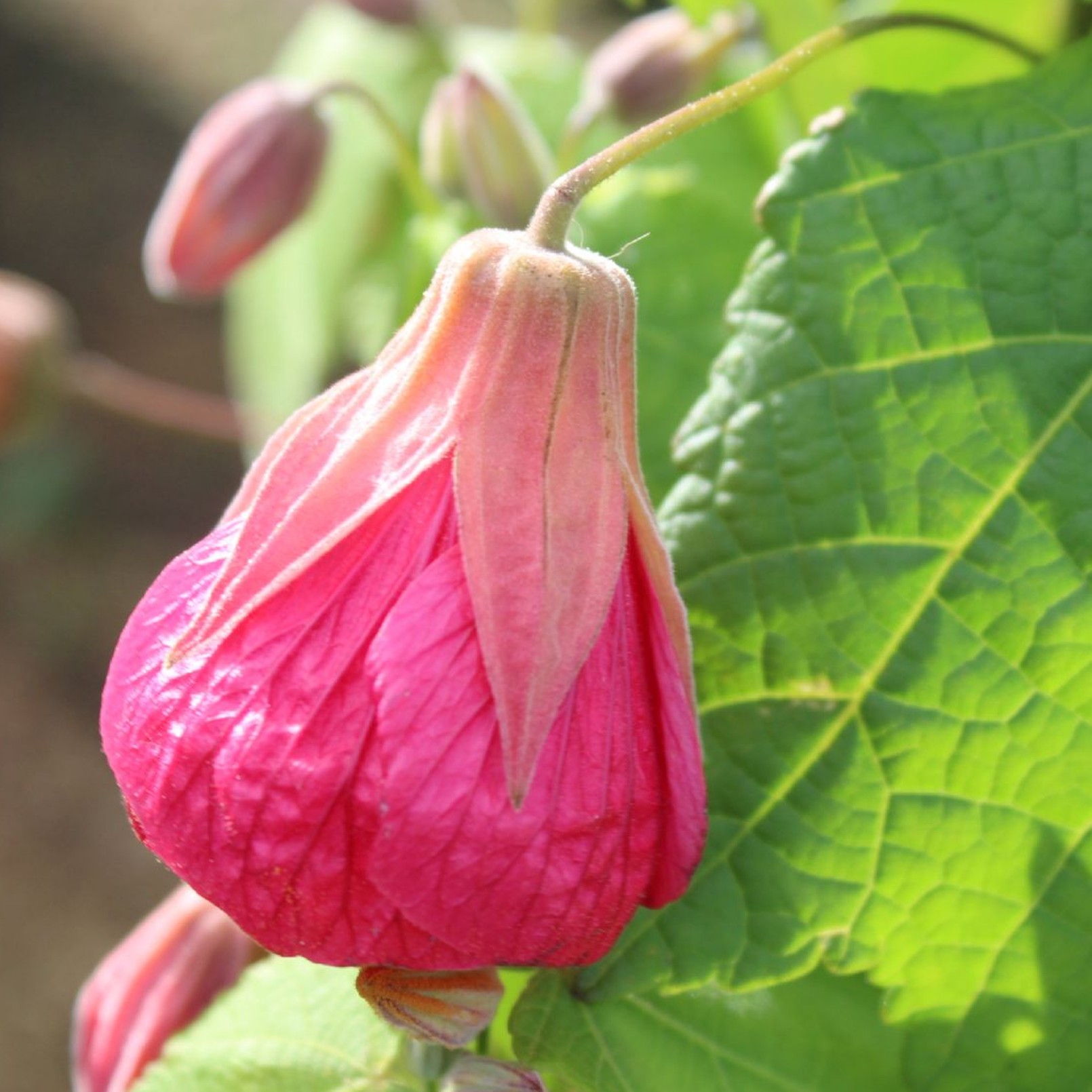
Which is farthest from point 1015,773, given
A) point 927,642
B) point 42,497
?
point 42,497

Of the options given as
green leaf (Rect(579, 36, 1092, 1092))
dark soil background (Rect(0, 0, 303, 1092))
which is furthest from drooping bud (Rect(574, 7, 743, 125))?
dark soil background (Rect(0, 0, 303, 1092))

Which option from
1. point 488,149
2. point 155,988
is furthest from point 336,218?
point 155,988

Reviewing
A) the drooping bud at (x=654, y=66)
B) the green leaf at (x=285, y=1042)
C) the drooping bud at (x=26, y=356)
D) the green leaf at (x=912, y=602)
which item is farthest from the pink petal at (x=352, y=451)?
the drooping bud at (x=26, y=356)

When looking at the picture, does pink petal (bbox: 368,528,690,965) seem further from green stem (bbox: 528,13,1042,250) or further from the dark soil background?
the dark soil background

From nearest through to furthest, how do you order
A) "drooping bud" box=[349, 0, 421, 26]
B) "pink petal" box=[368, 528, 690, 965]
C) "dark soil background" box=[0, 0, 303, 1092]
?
"pink petal" box=[368, 528, 690, 965]
"drooping bud" box=[349, 0, 421, 26]
"dark soil background" box=[0, 0, 303, 1092]

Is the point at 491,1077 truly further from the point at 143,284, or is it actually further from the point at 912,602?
the point at 143,284
